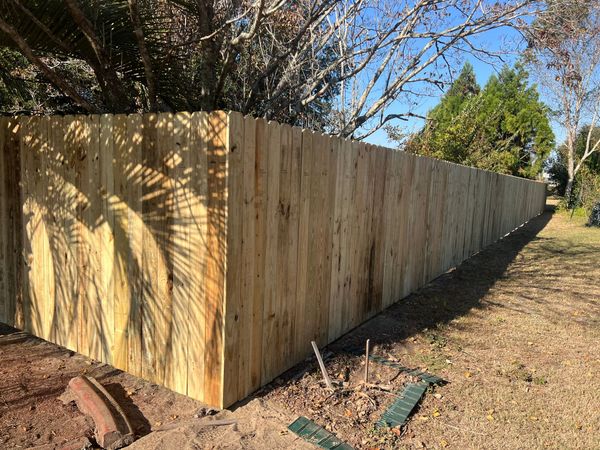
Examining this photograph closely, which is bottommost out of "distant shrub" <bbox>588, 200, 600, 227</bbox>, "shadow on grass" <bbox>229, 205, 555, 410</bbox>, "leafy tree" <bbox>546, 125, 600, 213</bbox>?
"shadow on grass" <bbox>229, 205, 555, 410</bbox>

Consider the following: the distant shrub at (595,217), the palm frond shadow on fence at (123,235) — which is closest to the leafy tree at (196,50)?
the palm frond shadow on fence at (123,235)

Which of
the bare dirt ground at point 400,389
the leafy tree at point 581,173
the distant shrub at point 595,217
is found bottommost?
the bare dirt ground at point 400,389

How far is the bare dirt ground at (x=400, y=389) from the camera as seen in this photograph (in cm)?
264

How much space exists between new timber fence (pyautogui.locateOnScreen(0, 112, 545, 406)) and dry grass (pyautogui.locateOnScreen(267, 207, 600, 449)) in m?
0.54

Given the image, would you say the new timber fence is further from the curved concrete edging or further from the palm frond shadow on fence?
the curved concrete edging

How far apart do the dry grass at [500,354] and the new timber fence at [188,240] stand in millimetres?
540

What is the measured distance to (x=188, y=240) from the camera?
2793 mm

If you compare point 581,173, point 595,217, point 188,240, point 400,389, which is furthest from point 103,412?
point 581,173

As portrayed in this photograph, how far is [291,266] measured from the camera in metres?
3.31

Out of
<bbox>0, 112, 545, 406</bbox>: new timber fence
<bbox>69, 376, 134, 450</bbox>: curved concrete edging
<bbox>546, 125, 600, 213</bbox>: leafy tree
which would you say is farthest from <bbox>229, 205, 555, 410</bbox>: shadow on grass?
<bbox>546, 125, 600, 213</bbox>: leafy tree

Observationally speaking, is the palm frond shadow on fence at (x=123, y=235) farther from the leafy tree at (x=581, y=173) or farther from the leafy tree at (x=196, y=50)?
the leafy tree at (x=581, y=173)

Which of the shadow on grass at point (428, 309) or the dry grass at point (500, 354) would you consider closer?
the dry grass at point (500, 354)

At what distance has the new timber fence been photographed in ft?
8.98

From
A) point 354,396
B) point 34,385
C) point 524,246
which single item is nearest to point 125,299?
point 34,385
